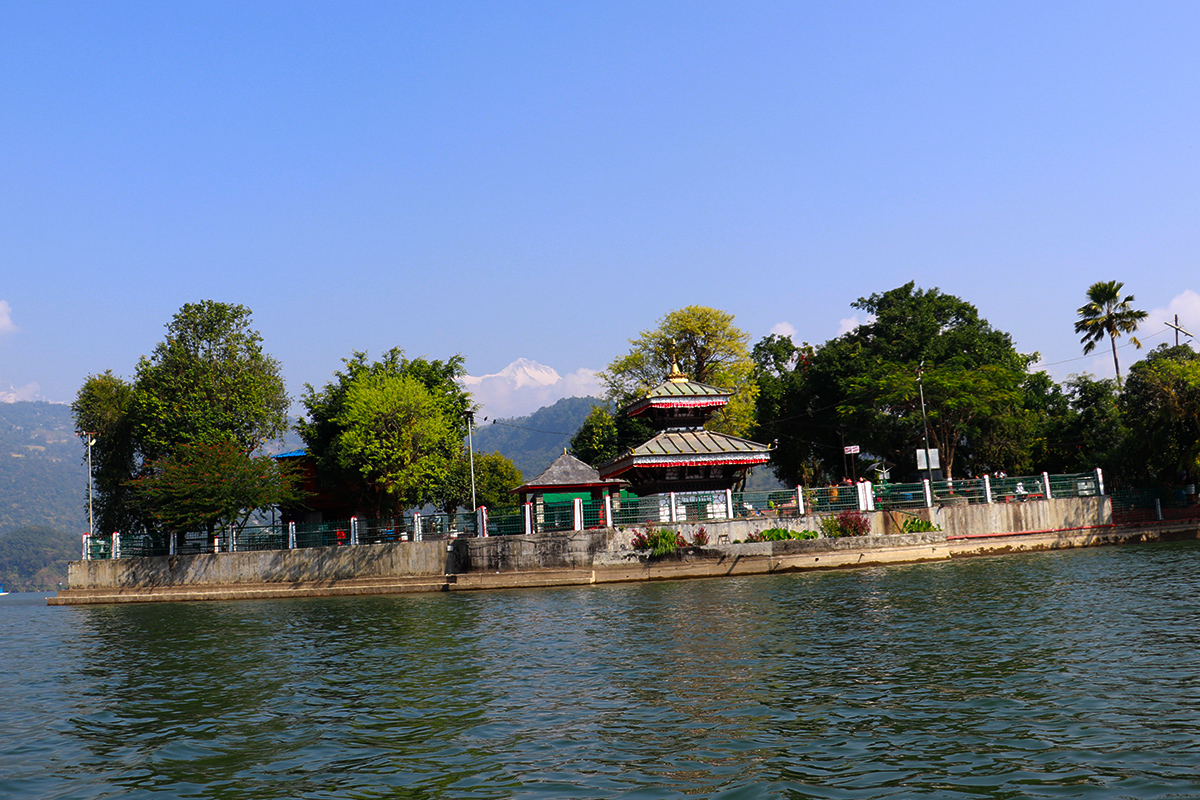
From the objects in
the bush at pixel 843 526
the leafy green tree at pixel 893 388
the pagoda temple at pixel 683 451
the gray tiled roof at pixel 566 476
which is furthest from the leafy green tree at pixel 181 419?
the leafy green tree at pixel 893 388

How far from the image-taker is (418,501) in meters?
47.5

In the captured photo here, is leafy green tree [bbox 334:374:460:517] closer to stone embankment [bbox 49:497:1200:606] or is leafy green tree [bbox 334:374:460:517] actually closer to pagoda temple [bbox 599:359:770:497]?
stone embankment [bbox 49:497:1200:606]

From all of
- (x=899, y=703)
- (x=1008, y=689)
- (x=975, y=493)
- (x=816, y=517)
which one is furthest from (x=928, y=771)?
(x=975, y=493)

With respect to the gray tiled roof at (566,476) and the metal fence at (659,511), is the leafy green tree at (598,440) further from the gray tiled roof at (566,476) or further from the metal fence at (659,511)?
the metal fence at (659,511)

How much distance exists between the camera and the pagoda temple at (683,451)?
37219 millimetres

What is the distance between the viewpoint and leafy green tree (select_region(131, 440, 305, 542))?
129ft

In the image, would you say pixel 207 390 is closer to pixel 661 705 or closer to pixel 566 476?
pixel 566 476

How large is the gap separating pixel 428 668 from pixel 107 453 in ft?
149

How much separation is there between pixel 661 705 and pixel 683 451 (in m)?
27.2

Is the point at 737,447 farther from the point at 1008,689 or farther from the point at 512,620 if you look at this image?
the point at 1008,689

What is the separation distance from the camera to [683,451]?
37438 millimetres

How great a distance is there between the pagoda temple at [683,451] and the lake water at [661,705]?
16.2 m

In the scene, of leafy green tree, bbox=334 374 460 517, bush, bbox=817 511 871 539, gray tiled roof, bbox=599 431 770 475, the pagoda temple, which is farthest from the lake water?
leafy green tree, bbox=334 374 460 517

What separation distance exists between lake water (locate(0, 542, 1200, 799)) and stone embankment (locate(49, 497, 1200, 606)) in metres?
11.6
